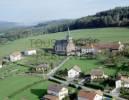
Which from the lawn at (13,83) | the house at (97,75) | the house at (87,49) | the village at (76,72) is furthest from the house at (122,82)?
the house at (87,49)

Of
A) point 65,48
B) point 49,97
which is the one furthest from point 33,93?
point 65,48

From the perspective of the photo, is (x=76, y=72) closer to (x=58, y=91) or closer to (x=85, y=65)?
(x=85, y=65)

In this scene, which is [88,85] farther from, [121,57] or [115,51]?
[115,51]

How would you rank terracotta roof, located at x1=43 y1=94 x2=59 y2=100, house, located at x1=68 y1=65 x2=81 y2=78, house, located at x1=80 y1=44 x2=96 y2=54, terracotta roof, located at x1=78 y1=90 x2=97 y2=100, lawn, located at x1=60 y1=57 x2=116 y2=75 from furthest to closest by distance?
1. house, located at x1=80 y1=44 x2=96 y2=54
2. lawn, located at x1=60 y1=57 x2=116 y2=75
3. house, located at x1=68 y1=65 x2=81 y2=78
4. terracotta roof, located at x1=43 y1=94 x2=59 y2=100
5. terracotta roof, located at x1=78 y1=90 x2=97 y2=100

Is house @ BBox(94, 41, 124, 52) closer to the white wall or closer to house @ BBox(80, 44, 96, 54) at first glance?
house @ BBox(80, 44, 96, 54)

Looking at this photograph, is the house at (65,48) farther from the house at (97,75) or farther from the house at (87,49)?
the house at (97,75)

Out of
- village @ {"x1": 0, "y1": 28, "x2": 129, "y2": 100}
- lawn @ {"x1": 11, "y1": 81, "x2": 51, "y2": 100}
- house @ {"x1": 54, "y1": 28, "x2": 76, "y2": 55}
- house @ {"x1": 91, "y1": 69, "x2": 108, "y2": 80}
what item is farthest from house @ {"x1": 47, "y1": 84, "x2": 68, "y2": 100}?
house @ {"x1": 54, "y1": 28, "x2": 76, "y2": 55}

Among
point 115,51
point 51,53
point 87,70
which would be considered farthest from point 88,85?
point 51,53
